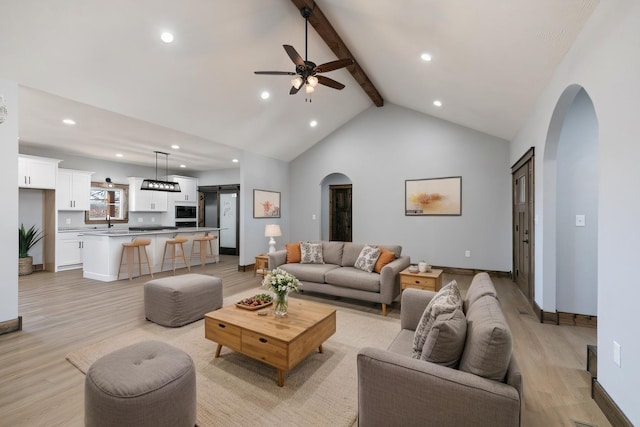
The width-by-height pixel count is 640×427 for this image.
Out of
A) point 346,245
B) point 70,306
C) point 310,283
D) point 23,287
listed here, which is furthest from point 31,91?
point 346,245

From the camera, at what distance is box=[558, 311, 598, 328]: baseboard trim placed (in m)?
3.34

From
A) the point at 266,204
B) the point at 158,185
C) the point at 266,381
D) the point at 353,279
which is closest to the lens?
the point at 266,381

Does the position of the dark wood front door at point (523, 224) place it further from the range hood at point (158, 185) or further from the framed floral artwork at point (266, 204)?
the range hood at point (158, 185)

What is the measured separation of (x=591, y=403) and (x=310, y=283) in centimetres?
318

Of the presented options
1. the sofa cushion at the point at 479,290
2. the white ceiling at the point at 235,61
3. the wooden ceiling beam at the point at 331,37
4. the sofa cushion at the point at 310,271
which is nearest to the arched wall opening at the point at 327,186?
the white ceiling at the point at 235,61

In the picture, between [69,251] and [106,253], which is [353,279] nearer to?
[106,253]

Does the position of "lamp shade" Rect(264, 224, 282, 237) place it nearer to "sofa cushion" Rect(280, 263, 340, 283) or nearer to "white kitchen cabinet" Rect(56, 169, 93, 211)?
"sofa cushion" Rect(280, 263, 340, 283)

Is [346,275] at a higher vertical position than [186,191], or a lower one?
lower

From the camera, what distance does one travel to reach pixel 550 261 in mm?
3473

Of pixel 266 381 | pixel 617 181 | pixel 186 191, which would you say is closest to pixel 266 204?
pixel 186 191

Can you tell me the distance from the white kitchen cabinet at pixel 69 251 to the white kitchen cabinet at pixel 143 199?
65.0 inches

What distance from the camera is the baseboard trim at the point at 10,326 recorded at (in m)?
3.12

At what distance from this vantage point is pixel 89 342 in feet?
9.68

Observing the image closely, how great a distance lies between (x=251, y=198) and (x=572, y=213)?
5720mm
